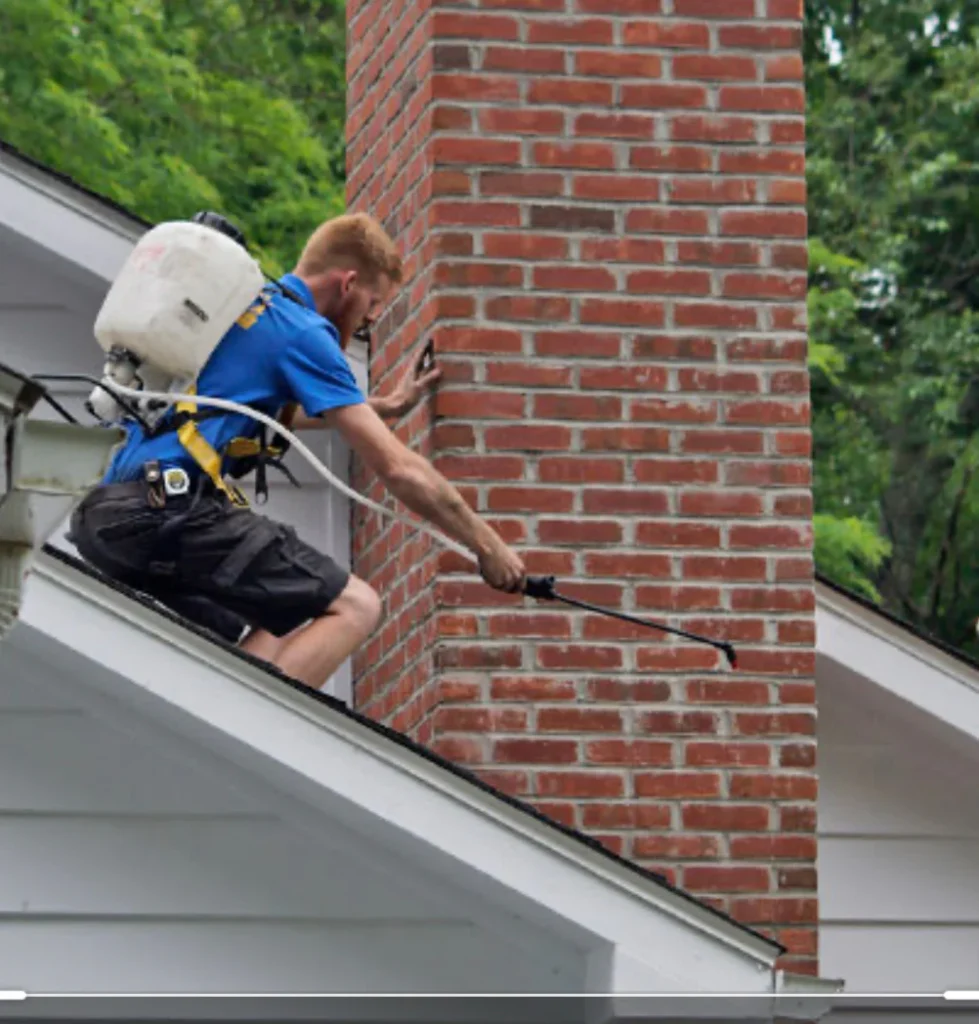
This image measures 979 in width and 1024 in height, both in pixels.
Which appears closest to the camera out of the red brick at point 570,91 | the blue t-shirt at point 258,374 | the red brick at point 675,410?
the blue t-shirt at point 258,374

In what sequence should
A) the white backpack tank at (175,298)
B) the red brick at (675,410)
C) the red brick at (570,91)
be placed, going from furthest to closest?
the red brick at (570,91)
the red brick at (675,410)
the white backpack tank at (175,298)

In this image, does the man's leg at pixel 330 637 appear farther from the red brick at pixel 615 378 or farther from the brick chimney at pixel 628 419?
the red brick at pixel 615 378

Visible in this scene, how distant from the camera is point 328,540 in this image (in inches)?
326

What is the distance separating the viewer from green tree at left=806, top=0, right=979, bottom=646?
2202 cm

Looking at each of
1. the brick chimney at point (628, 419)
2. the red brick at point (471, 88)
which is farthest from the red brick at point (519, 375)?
the red brick at point (471, 88)

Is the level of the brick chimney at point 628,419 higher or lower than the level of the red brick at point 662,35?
lower

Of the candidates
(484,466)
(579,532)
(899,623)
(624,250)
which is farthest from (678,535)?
(899,623)

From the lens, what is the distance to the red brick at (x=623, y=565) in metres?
7.18

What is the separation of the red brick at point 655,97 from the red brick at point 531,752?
68.3 inches

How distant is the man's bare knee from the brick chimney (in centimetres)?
21

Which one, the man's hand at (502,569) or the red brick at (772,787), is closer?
the man's hand at (502,569)

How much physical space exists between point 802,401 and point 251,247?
939 cm

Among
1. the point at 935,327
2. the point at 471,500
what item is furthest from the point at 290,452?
the point at 935,327

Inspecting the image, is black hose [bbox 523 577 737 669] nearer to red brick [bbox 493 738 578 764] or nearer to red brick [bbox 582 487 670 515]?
red brick [bbox 582 487 670 515]
